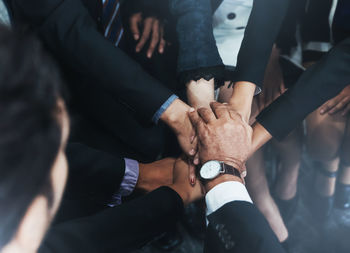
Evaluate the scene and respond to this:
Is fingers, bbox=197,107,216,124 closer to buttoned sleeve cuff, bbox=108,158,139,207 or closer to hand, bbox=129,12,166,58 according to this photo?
buttoned sleeve cuff, bbox=108,158,139,207

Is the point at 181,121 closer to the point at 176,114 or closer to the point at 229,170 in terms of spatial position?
the point at 176,114

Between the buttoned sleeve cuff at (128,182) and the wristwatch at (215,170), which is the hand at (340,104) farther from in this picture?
the buttoned sleeve cuff at (128,182)

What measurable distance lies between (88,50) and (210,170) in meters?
0.56

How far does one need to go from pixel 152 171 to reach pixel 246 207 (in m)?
0.41

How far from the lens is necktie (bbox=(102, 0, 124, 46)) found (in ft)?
3.68

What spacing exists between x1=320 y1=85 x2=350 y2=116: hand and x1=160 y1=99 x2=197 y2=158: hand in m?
0.65

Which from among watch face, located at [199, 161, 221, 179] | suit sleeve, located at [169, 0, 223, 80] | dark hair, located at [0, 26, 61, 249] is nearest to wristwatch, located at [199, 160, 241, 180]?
watch face, located at [199, 161, 221, 179]

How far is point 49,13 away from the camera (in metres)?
1.00

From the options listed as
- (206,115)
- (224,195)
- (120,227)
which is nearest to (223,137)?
(206,115)

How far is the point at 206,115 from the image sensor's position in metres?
1.01

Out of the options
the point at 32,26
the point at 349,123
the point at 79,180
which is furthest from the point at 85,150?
the point at 349,123

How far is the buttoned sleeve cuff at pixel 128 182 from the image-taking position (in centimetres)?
103

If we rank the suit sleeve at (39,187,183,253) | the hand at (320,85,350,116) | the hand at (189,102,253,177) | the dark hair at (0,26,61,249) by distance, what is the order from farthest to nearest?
1. the hand at (320,85,350,116)
2. the hand at (189,102,253,177)
3. the suit sleeve at (39,187,183,253)
4. the dark hair at (0,26,61,249)

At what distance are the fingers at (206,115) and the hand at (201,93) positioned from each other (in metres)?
0.09
